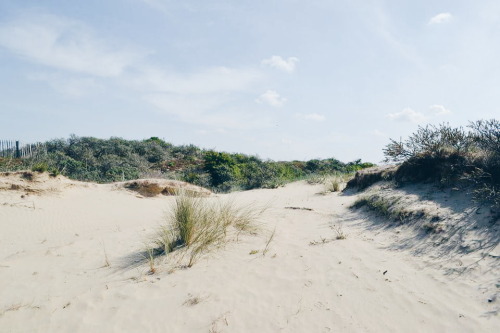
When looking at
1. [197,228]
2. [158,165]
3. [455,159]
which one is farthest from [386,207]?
[158,165]

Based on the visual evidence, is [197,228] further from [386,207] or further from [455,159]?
[455,159]

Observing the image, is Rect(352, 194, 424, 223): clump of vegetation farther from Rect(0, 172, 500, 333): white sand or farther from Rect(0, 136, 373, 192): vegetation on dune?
Rect(0, 136, 373, 192): vegetation on dune

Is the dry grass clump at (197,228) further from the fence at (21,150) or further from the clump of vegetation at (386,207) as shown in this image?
the fence at (21,150)

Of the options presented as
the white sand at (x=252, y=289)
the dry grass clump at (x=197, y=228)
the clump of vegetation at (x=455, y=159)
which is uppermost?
the clump of vegetation at (x=455, y=159)

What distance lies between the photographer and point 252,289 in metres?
3.98

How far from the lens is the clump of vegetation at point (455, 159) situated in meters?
5.51

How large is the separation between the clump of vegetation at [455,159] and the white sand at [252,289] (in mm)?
1804

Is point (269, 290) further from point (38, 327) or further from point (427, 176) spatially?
point (427, 176)

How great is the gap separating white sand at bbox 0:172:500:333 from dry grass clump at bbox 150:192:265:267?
0.26 meters

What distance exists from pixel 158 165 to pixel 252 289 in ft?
53.6

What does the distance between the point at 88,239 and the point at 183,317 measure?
409cm

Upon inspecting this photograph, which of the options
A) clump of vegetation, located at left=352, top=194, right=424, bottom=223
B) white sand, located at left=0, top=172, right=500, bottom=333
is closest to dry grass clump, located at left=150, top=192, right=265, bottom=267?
white sand, located at left=0, top=172, right=500, bottom=333

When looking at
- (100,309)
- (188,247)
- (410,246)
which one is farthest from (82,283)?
(410,246)

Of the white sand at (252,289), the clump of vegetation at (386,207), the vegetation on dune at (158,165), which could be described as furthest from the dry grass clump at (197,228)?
the vegetation on dune at (158,165)
